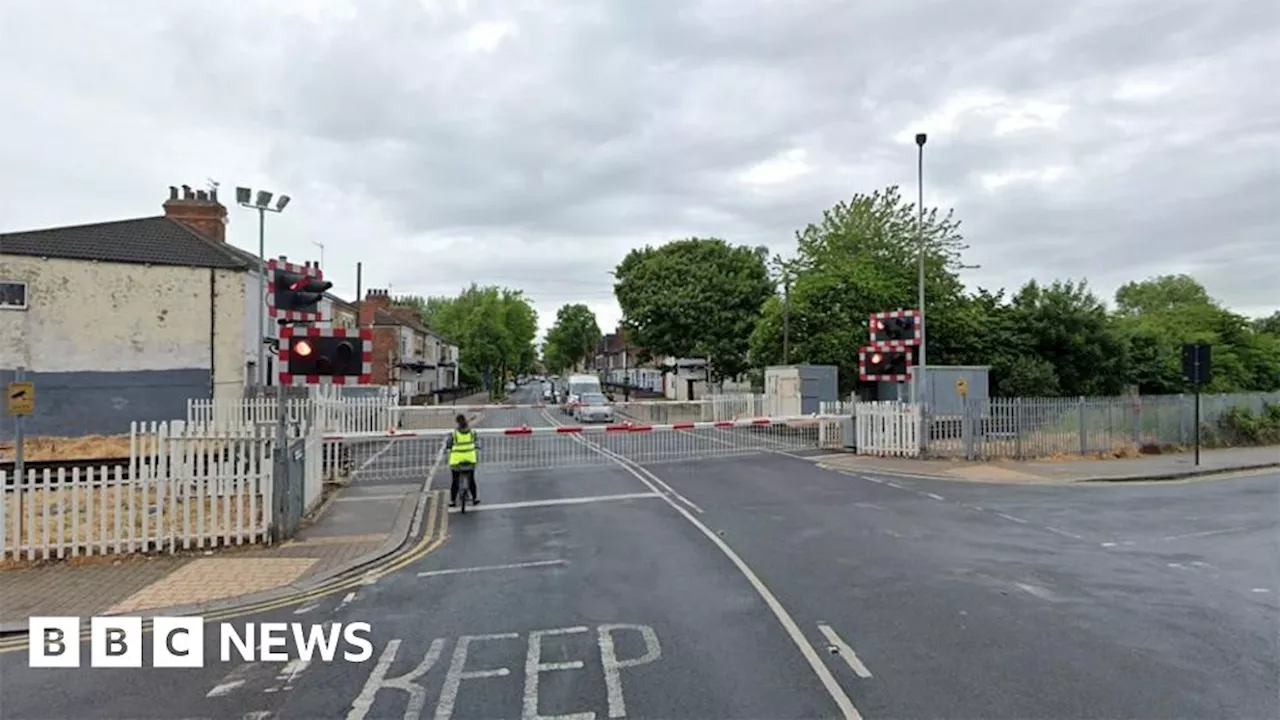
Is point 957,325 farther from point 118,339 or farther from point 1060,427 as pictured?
point 118,339

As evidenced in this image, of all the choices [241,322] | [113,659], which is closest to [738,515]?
[113,659]

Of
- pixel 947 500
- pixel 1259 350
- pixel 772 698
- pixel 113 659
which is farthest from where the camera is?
pixel 1259 350

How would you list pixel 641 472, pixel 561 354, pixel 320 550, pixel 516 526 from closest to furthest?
pixel 320 550, pixel 516 526, pixel 641 472, pixel 561 354

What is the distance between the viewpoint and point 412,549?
31.6ft

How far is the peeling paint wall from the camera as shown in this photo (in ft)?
72.3

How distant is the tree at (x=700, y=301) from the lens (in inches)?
1886

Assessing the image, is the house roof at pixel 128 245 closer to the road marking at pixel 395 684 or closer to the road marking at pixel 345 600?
the road marking at pixel 345 600

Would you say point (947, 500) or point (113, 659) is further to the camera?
point (947, 500)

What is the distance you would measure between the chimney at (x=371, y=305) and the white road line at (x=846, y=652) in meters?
49.3

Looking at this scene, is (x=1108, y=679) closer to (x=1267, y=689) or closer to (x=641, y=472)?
(x=1267, y=689)

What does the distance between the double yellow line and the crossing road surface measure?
0.78 feet

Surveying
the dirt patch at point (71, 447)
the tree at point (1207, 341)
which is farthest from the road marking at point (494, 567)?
the tree at point (1207, 341)

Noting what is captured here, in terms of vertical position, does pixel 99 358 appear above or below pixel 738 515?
above

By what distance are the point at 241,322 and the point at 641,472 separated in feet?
51.4
